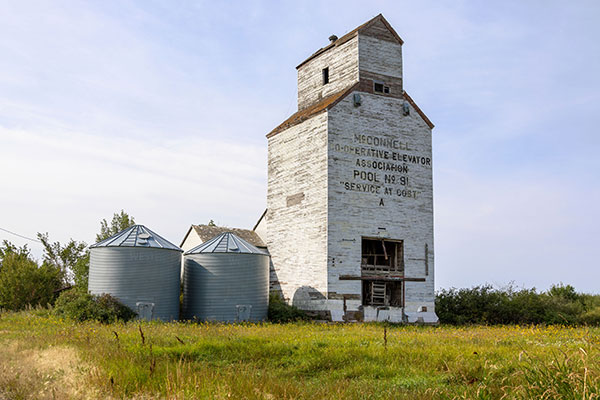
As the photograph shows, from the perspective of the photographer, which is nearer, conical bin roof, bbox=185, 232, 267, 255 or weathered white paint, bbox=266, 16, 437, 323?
conical bin roof, bbox=185, 232, 267, 255

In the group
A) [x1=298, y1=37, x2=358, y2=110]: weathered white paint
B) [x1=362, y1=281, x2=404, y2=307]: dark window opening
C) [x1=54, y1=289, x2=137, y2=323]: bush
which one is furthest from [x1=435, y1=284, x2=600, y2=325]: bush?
[x1=54, y1=289, x2=137, y2=323]: bush

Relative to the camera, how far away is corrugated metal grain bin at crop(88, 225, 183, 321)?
1000 inches

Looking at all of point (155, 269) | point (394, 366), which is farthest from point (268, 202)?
point (394, 366)

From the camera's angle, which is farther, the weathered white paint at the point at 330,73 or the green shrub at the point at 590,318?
the green shrub at the point at 590,318

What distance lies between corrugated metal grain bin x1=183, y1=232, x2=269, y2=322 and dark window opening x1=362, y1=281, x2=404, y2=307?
5.58m

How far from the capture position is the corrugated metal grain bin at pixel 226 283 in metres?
26.8

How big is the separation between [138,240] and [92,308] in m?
3.83

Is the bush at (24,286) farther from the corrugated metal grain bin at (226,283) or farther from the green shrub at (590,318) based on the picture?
the green shrub at (590,318)

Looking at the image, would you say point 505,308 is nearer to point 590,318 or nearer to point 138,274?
point 590,318

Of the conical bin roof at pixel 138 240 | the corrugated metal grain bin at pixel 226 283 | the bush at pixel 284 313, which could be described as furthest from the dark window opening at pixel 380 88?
the conical bin roof at pixel 138 240

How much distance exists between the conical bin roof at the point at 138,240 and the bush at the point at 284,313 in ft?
18.7

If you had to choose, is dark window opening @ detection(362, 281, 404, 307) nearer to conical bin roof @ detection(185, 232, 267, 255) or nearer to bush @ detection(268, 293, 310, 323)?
bush @ detection(268, 293, 310, 323)

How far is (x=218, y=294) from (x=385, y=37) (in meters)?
17.3

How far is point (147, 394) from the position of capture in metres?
8.75
